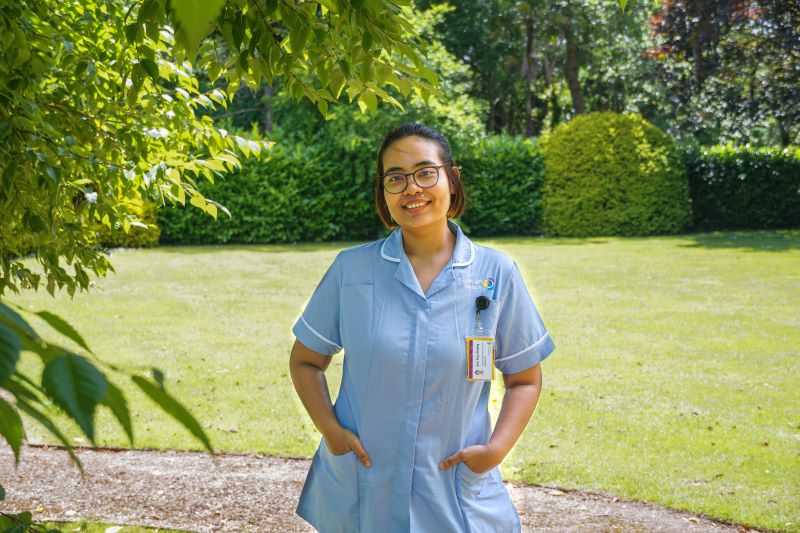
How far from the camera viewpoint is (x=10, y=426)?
111 centimetres

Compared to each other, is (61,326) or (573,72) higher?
(573,72)

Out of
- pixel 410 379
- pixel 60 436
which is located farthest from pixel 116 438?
pixel 60 436

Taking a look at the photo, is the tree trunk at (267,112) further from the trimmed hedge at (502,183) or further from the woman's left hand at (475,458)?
the woman's left hand at (475,458)

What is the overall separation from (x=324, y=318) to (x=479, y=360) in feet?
1.67

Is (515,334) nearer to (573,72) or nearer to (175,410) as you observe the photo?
(175,410)

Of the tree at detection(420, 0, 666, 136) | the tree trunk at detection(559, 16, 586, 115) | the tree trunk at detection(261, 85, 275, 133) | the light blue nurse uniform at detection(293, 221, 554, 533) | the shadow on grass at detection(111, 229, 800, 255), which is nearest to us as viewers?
the light blue nurse uniform at detection(293, 221, 554, 533)

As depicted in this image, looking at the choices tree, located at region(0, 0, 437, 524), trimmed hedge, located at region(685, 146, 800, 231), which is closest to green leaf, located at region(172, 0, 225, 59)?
tree, located at region(0, 0, 437, 524)

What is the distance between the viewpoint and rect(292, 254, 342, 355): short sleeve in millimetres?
2848

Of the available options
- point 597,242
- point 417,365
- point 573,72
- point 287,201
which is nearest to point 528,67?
point 573,72

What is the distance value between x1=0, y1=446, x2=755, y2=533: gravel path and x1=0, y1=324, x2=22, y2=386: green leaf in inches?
170

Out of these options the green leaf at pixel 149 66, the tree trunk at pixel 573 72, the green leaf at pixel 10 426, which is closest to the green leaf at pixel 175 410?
the green leaf at pixel 10 426

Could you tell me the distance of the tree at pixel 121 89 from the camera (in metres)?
3.16

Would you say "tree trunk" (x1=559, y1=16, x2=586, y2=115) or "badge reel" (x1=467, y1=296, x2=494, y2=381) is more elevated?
"tree trunk" (x1=559, y1=16, x2=586, y2=115)

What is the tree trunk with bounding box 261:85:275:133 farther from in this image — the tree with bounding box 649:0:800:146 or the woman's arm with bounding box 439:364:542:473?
the woman's arm with bounding box 439:364:542:473
